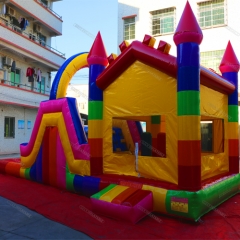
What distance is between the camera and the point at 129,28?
55.0ft

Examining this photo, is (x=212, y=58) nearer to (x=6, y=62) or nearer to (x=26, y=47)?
(x=26, y=47)

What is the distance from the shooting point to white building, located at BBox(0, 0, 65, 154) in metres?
14.3

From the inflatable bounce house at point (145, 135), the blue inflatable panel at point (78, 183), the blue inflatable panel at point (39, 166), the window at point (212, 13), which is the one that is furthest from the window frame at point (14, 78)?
the blue inflatable panel at point (78, 183)

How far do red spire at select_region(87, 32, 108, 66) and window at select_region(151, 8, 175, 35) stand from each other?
34.7 feet

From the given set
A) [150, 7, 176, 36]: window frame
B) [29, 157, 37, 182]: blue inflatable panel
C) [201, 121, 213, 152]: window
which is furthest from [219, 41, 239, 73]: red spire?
[150, 7, 176, 36]: window frame

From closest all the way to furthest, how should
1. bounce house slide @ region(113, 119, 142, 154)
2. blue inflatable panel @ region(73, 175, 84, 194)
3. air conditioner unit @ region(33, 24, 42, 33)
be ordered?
blue inflatable panel @ region(73, 175, 84, 194), bounce house slide @ region(113, 119, 142, 154), air conditioner unit @ region(33, 24, 42, 33)

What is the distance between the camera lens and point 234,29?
13.7 m

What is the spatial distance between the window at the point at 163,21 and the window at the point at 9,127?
9226 mm

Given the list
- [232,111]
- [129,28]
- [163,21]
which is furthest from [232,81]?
[129,28]

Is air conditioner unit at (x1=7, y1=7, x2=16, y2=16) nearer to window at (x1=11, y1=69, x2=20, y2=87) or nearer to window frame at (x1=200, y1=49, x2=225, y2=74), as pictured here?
window at (x1=11, y1=69, x2=20, y2=87)

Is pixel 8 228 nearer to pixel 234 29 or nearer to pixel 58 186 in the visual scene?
pixel 58 186

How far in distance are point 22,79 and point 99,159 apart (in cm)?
1229

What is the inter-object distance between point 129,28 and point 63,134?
40.4 ft

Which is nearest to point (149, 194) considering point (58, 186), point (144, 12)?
point (58, 186)
